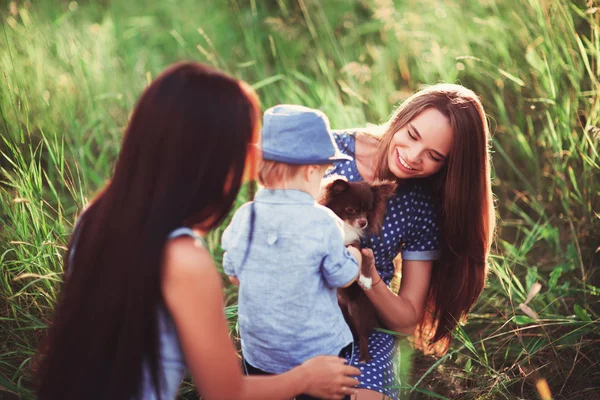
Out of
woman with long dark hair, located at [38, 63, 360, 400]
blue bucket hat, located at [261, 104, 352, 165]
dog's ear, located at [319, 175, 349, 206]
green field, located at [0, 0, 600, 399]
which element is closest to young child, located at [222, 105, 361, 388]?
blue bucket hat, located at [261, 104, 352, 165]

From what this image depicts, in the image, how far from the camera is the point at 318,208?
2.03 metres

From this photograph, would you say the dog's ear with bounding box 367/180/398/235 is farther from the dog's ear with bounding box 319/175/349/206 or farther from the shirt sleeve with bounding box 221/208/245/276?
the shirt sleeve with bounding box 221/208/245/276

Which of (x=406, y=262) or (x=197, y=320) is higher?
(x=197, y=320)

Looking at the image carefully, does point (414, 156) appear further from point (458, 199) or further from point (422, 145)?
point (458, 199)

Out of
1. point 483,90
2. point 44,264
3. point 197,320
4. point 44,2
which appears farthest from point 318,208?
point 44,2

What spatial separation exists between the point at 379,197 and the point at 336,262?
712 millimetres

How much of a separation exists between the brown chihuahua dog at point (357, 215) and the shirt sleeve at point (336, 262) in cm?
56

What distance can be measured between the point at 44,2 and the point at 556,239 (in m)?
5.25

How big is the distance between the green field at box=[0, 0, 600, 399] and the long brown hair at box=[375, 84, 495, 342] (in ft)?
0.55

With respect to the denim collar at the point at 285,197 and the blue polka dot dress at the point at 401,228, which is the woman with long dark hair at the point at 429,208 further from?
the denim collar at the point at 285,197

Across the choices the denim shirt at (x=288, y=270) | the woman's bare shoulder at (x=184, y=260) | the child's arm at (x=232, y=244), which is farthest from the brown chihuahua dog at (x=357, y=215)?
the woman's bare shoulder at (x=184, y=260)

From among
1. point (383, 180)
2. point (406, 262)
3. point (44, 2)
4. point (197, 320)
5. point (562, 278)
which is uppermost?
point (44, 2)

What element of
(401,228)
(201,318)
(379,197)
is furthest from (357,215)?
(201,318)

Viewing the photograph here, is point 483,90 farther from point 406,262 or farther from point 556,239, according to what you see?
point 406,262
